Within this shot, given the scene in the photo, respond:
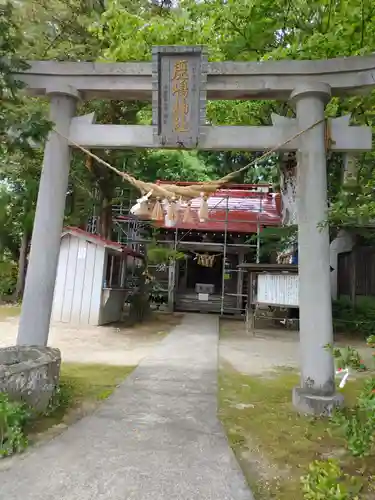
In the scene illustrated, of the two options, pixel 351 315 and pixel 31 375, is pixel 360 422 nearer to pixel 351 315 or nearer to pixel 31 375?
pixel 31 375

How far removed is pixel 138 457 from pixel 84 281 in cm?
909

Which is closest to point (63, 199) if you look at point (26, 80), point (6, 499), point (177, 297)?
point (26, 80)

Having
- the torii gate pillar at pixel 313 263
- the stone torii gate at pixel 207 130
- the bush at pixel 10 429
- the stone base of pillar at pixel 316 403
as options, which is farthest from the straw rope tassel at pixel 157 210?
the bush at pixel 10 429

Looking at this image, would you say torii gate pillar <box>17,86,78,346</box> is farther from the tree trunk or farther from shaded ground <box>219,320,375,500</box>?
the tree trunk

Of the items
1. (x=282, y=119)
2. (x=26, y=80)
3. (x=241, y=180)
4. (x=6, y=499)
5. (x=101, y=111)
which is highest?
(x=241, y=180)

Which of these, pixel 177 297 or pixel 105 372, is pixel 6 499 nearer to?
pixel 105 372

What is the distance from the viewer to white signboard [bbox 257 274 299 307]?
32.5ft

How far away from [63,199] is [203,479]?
3.96 meters

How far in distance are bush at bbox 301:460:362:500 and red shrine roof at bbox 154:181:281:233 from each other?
39.7 feet

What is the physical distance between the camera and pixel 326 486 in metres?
2.53

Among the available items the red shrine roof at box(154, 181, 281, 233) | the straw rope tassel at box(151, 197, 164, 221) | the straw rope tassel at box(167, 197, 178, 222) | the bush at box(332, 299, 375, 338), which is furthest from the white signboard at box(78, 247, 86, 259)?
the bush at box(332, 299, 375, 338)

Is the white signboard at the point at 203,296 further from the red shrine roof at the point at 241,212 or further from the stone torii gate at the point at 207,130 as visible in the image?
the stone torii gate at the point at 207,130

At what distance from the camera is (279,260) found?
16703 millimetres

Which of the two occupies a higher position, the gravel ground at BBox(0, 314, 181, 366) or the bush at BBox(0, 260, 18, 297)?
the bush at BBox(0, 260, 18, 297)
